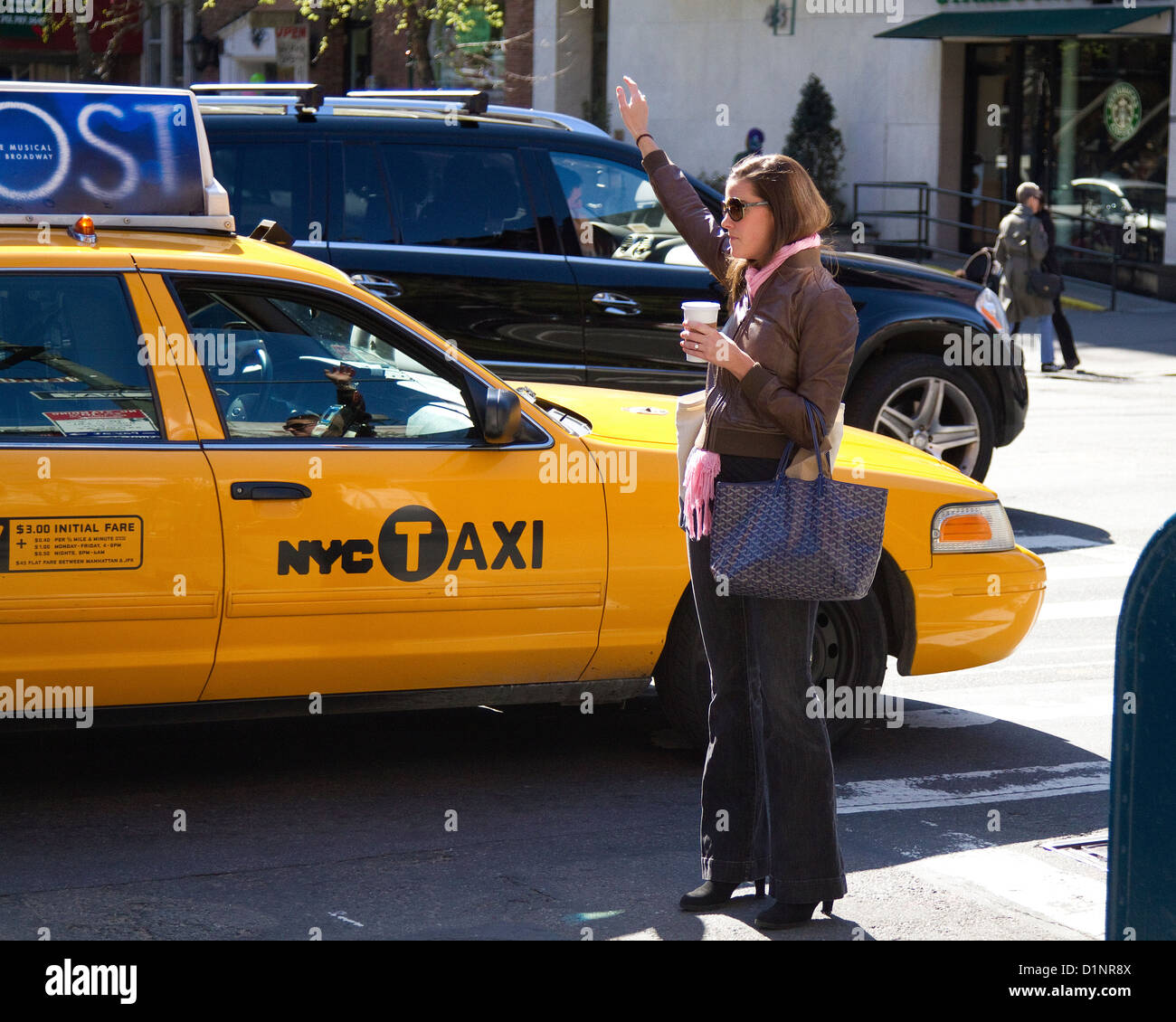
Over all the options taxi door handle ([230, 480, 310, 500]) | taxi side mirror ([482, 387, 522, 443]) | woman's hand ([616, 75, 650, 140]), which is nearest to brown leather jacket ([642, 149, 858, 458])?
woman's hand ([616, 75, 650, 140])

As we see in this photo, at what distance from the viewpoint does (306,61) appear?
112 feet

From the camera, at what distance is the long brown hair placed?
4.09m

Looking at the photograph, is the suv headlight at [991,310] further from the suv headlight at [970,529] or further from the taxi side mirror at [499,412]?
the taxi side mirror at [499,412]

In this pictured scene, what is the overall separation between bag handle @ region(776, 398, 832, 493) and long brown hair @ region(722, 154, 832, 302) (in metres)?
0.42

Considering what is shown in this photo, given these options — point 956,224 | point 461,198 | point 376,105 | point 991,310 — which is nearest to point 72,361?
point 461,198

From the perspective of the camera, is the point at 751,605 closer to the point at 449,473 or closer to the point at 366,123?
the point at 449,473

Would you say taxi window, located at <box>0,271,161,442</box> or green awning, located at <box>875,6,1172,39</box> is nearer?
taxi window, located at <box>0,271,161,442</box>

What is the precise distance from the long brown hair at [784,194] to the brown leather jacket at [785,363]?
0.06 metres

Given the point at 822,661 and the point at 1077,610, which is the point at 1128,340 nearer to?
the point at 1077,610

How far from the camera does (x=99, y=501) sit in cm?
478

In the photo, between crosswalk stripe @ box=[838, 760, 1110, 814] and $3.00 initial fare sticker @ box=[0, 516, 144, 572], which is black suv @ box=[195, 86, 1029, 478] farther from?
$3.00 initial fare sticker @ box=[0, 516, 144, 572]

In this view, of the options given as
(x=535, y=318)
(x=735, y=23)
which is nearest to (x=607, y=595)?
(x=535, y=318)

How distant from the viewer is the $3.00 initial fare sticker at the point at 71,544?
4.71 meters

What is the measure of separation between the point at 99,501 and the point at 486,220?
4.39 m
